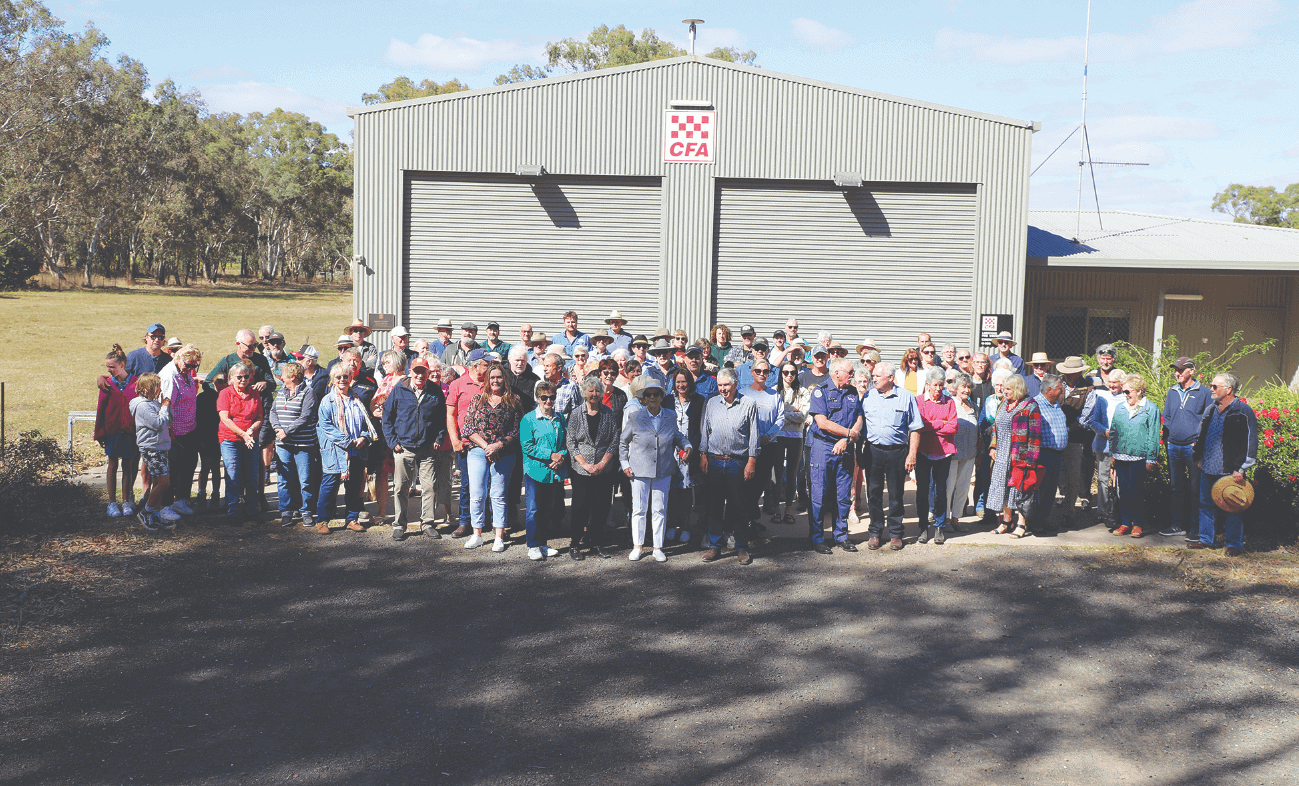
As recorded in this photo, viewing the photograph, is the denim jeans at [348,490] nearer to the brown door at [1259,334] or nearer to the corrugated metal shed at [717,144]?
the corrugated metal shed at [717,144]

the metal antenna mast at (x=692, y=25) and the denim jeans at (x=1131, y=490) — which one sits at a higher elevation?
the metal antenna mast at (x=692, y=25)

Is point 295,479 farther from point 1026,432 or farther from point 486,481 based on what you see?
point 1026,432

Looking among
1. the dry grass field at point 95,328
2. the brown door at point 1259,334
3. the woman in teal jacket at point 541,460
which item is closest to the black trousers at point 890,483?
the woman in teal jacket at point 541,460

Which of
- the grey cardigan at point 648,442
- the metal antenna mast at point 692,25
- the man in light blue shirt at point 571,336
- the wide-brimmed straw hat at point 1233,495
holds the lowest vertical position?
the wide-brimmed straw hat at point 1233,495

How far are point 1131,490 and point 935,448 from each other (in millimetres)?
2181

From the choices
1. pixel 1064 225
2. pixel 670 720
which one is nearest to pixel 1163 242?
pixel 1064 225

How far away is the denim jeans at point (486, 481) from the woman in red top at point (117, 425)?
358 cm

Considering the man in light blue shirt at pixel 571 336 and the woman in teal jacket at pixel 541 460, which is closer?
the woman in teal jacket at pixel 541 460

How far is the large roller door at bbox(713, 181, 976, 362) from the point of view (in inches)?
675

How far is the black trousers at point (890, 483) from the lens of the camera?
30.5ft

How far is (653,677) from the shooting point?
6137mm

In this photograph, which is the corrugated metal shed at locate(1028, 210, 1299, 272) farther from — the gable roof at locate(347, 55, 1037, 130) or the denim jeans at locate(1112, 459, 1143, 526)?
the denim jeans at locate(1112, 459, 1143, 526)

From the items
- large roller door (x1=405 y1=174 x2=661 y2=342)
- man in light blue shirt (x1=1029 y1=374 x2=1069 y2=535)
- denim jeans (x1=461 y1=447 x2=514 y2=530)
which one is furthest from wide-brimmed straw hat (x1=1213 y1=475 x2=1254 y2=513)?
large roller door (x1=405 y1=174 x2=661 y2=342)

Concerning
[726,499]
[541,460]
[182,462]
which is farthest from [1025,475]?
[182,462]
